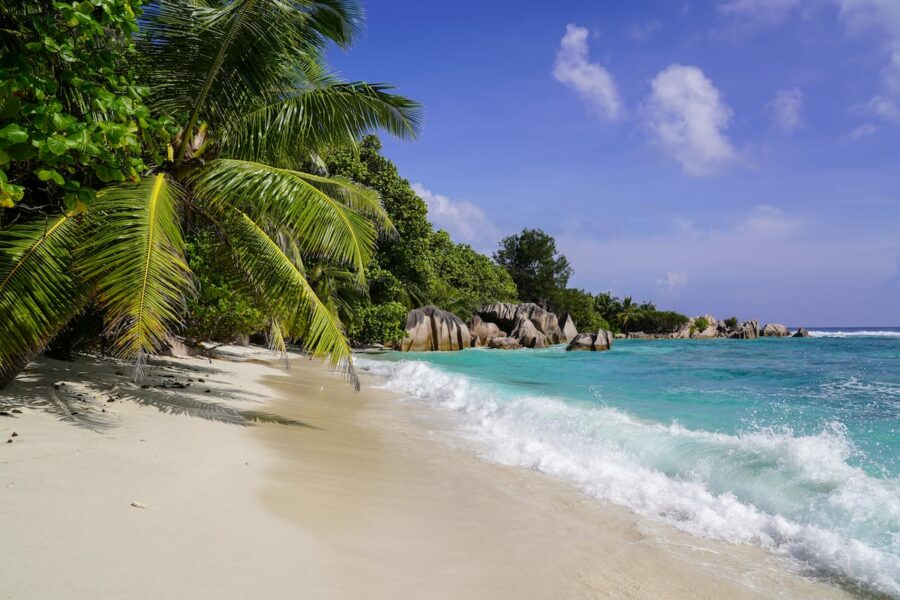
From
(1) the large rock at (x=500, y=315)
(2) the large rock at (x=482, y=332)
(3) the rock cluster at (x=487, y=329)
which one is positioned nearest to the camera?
(3) the rock cluster at (x=487, y=329)

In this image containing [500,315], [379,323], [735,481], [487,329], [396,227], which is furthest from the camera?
[500,315]

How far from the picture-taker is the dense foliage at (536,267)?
6506cm

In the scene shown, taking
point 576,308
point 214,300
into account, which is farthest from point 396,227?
point 576,308

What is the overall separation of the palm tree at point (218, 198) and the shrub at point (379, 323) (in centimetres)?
2091

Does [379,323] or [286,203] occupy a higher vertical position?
[286,203]

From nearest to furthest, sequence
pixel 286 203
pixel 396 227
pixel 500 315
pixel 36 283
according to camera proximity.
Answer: pixel 36 283 < pixel 286 203 < pixel 396 227 < pixel 500 315

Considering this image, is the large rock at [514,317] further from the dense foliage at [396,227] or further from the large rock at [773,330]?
the large rock at [773,330]

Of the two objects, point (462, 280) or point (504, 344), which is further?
point (462, 280)

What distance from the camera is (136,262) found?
5.48 metres

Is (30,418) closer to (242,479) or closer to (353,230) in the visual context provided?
(242,479)

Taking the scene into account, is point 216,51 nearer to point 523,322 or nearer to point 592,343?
point 592,343

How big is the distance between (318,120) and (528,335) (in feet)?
117

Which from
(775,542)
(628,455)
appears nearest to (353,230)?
(628,455)

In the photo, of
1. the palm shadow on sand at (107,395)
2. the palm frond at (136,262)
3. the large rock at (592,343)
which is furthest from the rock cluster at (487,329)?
the palm frond at (136,262)
